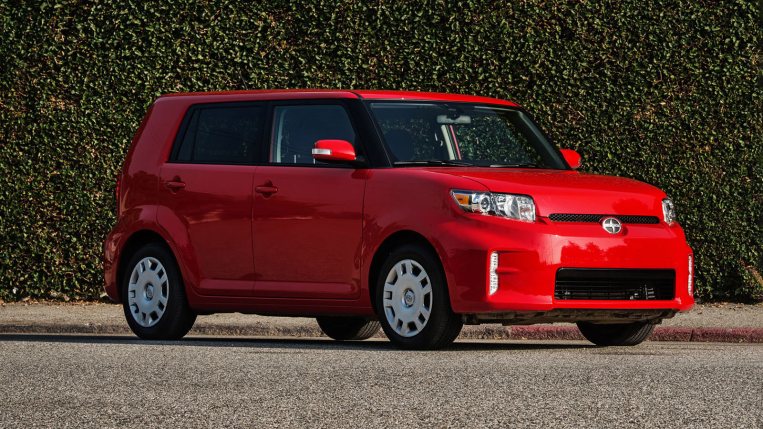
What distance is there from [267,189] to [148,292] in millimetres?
1452

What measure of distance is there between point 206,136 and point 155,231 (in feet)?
2.64

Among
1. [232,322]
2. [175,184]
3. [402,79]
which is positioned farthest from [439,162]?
[402,79]

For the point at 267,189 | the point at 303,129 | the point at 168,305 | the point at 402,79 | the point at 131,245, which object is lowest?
the point at 168,305

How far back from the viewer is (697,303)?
558 inches

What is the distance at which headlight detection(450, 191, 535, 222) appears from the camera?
29.0 ft

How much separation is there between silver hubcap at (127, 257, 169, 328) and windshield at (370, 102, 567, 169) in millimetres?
2178

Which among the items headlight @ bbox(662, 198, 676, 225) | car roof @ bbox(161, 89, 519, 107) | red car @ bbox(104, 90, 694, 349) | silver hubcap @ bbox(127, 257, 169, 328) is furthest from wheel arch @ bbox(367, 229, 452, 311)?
silver hubcap @ bbox(127, 257, 169, 328)

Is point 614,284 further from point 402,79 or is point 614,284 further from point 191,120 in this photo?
point 402,79

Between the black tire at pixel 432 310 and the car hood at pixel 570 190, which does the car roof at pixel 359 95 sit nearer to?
the car hood at pixel 570 190

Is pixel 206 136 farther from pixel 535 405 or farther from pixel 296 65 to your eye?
pixel 535 405

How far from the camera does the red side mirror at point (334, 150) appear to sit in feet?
30.6

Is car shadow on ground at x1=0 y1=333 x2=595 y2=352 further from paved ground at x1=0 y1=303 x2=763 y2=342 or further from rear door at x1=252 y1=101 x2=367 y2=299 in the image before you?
rear door at x1=252 y1=101 x2=367 y2=299

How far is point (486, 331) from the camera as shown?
1177 cm

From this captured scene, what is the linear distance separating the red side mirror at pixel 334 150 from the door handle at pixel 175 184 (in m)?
1.49
